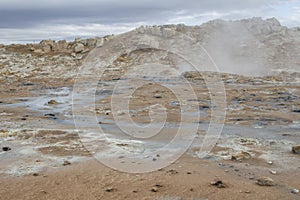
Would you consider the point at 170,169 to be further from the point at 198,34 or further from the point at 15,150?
the point at 198,34

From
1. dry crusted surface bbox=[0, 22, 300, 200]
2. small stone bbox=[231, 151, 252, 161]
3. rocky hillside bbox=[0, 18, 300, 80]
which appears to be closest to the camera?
dry crusted surface bbox=[0, 22, 300, 200]

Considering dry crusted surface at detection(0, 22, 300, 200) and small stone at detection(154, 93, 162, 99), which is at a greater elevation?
dry crusted surface at detection(0, 22, 300, 200)

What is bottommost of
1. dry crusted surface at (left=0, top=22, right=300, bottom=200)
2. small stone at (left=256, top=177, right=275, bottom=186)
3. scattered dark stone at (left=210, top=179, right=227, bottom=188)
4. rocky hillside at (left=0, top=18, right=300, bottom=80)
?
dry crusted surface at (left=0, top=22, right=300, bottom=200)

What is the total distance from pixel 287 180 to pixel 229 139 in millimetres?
2059

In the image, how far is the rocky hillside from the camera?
920 inches

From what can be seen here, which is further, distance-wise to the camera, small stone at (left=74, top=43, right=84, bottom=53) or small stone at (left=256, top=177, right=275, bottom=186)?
small stone at (left=74, top=43, right=84, bottom=53)

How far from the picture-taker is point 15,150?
548cm

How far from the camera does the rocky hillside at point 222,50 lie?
2336 centimetres

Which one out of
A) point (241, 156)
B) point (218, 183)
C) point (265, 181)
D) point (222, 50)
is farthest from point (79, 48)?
point (265, 181)

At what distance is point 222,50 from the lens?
88.9 ft

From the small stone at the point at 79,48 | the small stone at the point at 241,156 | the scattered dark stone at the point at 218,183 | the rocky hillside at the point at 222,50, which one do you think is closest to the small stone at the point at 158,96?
the small stone at the point at 241,156

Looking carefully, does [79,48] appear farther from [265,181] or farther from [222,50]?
[265,181]

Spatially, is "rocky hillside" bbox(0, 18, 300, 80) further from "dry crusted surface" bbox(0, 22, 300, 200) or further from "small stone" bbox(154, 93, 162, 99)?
"dry crusted surface" bbox(0, 22, 300, 200)

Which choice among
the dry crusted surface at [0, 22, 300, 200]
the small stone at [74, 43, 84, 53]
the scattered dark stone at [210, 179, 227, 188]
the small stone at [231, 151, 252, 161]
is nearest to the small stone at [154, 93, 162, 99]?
the dry crusted surface at [0, 22, 300, 200]
